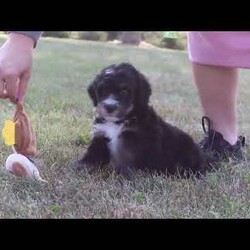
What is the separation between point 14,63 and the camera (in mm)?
2633

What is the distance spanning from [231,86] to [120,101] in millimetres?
995

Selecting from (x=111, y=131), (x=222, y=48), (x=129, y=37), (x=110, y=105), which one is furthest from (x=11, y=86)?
(x=129, y=37)

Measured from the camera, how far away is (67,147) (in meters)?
3.73

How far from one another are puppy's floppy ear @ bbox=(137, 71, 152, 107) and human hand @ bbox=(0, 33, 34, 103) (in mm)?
667

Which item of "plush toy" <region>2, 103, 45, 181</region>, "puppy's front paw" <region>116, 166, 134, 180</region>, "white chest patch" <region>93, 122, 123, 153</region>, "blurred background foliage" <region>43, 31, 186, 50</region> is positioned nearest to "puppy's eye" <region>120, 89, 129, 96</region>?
"white chest patch" <region>93, 122, 123, 153</region>

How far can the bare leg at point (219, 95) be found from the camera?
3.72 m

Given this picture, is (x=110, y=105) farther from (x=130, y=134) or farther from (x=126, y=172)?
(x=126, y=172)

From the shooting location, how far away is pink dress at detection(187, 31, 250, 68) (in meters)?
3.42

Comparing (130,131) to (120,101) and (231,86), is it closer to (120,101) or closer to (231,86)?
(120,101)
